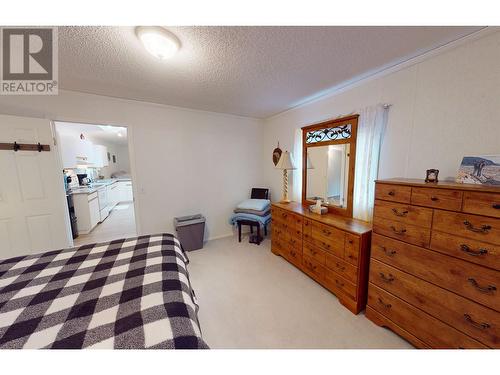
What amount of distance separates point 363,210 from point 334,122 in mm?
1136

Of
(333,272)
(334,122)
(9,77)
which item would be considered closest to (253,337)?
(333,272)

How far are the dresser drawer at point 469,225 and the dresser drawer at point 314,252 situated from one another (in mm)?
1033

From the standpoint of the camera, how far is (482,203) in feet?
3.23

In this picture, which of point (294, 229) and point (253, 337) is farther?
point (294, 229)

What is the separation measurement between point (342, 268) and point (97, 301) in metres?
1.94

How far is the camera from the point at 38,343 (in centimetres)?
69

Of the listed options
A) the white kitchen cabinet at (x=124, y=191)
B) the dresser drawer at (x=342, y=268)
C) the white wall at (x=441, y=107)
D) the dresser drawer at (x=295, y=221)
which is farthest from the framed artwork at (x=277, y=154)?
the white kitchen cabinet at (x=124, y=191)

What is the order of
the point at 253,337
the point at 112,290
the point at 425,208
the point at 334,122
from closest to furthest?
the point at 112,290
the point at 425,208
the point at 253,337
the point at 334,122

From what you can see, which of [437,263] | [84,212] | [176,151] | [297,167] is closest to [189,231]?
[176,151]

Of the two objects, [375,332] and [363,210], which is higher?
[363,210]

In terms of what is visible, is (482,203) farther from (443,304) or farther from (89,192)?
(89,192)

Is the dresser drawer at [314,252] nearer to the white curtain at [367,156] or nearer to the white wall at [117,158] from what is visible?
the white curtain at [367,156]

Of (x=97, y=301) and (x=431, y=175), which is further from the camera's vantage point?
(x=431, y=175)

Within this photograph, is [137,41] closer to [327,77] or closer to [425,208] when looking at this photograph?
[327,77]
